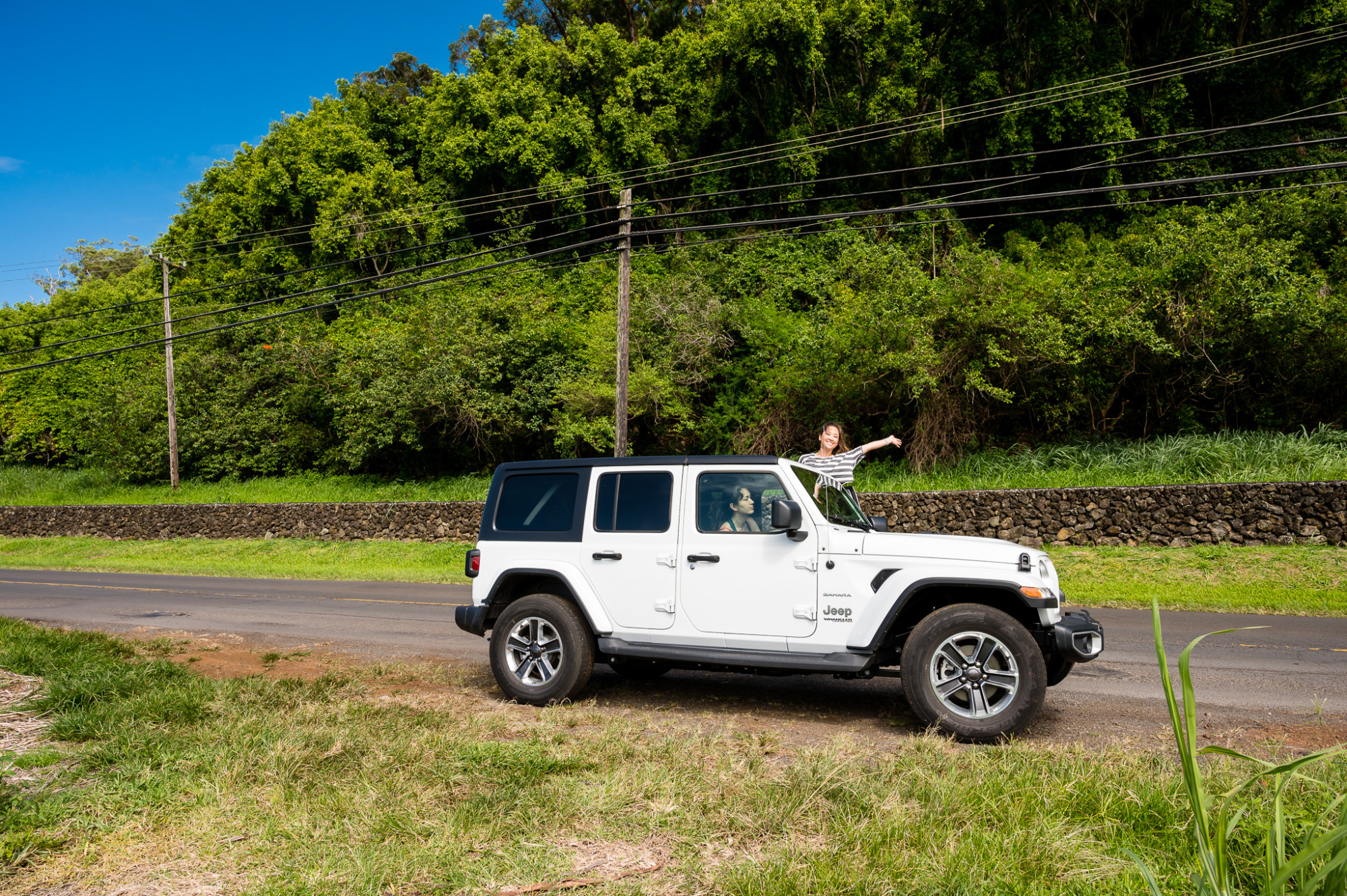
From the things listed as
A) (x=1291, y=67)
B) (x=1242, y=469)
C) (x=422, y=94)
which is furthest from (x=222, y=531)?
(x=1291, y=67)

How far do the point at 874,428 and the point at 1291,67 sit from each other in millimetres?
21049

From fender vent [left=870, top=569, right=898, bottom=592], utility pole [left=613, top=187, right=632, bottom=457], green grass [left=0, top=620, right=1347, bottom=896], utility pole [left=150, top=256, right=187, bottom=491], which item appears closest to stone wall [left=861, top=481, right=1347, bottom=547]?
utility pole [left=613, top=187, right=632, bottom=457]

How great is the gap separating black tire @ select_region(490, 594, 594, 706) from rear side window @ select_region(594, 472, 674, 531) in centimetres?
79

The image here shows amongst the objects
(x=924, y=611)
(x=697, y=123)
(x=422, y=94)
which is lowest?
(x=924, y=611)

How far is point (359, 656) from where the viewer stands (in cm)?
872

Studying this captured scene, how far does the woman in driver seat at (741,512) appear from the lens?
6.11 m

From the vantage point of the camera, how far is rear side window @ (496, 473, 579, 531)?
6.75 metres

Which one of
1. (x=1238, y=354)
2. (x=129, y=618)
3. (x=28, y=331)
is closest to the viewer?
(x=129, y=618)

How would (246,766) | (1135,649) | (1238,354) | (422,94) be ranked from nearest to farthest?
(246,766) → (1135,649) → (1238,354) → (422,94)

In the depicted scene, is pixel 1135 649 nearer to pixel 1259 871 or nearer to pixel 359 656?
pixel 1259 871

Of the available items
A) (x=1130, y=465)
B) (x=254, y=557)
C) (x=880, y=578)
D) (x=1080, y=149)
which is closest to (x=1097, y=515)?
(x=1130, y=465)

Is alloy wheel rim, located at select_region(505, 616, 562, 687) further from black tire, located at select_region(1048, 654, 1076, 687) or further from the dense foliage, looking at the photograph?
the dense foliage

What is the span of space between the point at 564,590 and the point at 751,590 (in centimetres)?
167

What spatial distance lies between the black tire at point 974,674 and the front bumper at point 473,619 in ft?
11.4
